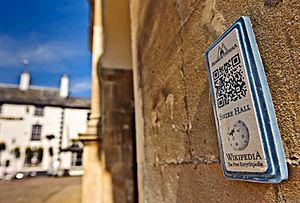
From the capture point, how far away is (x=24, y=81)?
73.5ft

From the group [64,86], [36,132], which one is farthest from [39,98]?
[36,132]

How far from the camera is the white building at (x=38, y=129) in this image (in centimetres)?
1784

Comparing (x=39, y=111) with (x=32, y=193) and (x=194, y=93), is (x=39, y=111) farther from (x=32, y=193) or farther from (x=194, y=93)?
(x=194, y=93)

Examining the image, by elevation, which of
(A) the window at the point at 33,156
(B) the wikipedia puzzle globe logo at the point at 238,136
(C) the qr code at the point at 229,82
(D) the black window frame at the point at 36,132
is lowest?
(B) the wikipedia puzzle globe logo at the point at 238,136

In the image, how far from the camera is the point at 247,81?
0.48 meters

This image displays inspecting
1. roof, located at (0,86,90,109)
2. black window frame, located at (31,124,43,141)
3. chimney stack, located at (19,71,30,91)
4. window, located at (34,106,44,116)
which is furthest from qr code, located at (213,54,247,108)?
chimney stack, located at (19,71,30,91)

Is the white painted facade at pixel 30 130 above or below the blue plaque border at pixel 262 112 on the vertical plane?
above

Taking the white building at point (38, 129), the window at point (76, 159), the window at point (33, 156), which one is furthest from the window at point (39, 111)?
the window at point (76, 159)

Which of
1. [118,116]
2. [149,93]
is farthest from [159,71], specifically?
[118,116]

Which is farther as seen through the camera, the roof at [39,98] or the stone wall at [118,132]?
the roof at [39,98]

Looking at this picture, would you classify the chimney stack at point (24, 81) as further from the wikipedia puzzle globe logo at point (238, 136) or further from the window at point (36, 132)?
the wikipedia puzzle globe logo at point (238, 136)

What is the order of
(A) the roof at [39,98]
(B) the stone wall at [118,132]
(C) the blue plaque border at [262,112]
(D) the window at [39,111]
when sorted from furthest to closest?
(D) the window at [39,111] → (A) the roof at [39,98] → (B) the stone wall at [118,132] → (C) the blue plaque border at [262,112]

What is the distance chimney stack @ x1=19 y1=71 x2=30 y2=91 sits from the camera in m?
22.0

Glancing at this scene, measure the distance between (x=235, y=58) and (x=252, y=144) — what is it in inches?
8.1
